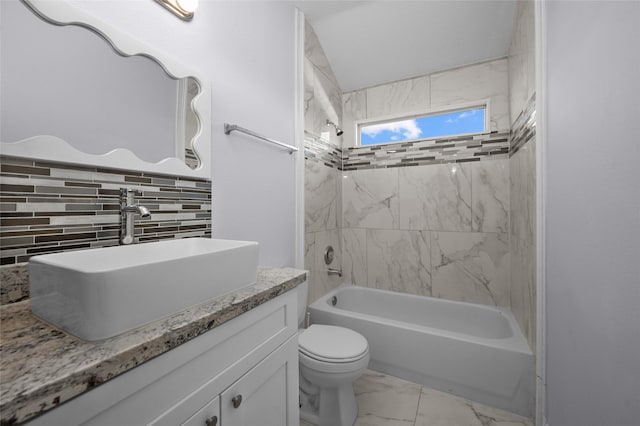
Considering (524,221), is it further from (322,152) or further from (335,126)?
(335,126)

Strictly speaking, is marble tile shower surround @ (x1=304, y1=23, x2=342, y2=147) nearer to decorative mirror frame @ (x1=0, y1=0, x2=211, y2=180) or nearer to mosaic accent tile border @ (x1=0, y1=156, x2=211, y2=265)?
decorative mirror frame @ (x1=0, y1=0, x2=211, y2=180)

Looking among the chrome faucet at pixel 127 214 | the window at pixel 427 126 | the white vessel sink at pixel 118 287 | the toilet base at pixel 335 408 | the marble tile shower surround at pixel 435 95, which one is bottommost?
the toilet base at pixel 335 408

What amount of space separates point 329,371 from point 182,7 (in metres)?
1.89

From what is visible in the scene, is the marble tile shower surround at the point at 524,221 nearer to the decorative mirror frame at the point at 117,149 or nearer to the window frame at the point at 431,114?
the window frame at the point at 431,114

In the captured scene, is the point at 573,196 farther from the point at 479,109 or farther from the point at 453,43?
the point at 453,43

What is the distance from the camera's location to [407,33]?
226cm

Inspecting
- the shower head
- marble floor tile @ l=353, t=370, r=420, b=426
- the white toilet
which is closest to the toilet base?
the white toilet

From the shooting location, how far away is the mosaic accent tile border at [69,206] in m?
0.75

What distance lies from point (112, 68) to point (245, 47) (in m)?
0.83

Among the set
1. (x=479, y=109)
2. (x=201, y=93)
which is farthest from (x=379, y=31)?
(x=201, y=93)

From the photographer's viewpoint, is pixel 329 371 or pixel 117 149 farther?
pixel 329 371

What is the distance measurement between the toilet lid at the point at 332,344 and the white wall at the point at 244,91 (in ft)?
1.70

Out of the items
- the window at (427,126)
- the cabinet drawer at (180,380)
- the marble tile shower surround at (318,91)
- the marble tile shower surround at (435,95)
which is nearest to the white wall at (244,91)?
the marble tile shower surround at (318,91)

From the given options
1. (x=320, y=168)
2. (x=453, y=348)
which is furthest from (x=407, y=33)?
(x=453, y=348)
